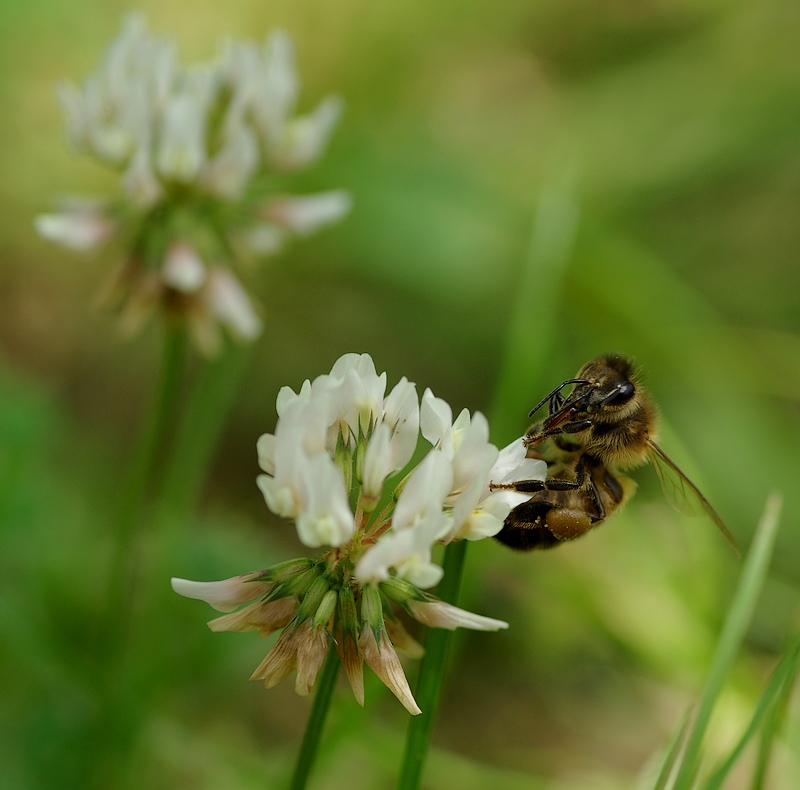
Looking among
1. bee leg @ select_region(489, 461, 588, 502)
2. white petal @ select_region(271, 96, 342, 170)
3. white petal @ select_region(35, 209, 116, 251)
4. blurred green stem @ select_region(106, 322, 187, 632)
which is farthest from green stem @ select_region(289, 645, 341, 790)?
white petal @ select_region(271, 96, 342, 170)

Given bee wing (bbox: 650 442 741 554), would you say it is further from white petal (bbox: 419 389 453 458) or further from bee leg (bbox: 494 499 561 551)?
white petal (bbox: 419 389 453 458)

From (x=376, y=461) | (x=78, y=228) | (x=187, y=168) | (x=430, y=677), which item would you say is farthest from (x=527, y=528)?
(x=78, y=228)

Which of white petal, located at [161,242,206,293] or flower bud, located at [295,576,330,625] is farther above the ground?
white petal, located at [161,242,206,293]

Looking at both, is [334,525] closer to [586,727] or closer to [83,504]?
[83,504]

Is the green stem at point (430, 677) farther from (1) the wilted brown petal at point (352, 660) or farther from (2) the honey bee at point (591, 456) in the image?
(2) the honey bee at point (591, 456)

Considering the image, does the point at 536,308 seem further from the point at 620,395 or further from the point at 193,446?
the point at 620,395
